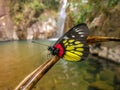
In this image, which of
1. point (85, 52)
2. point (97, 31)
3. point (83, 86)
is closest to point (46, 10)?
point (97, 31)

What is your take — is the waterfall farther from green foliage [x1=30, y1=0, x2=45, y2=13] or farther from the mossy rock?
the mossy rock

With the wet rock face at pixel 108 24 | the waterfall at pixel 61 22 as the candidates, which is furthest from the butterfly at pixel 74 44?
the waterfall at pixel 61 22

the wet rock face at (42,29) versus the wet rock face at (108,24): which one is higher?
the wet rock face at (108,24)

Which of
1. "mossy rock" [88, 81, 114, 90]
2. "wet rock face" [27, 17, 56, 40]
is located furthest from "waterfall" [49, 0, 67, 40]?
"mossy rock" [88, 81, 114, 90]

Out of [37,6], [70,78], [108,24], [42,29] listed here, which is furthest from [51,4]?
[70,78]

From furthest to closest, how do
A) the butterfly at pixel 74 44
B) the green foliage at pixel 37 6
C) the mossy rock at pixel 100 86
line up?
1. the green foliage at pixel 37 6
2. the mossy rock at pixel 100 86
3. the butterfly at pixel 74 44

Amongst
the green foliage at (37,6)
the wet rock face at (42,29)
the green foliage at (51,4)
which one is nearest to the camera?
the wet rock face at (42,29)

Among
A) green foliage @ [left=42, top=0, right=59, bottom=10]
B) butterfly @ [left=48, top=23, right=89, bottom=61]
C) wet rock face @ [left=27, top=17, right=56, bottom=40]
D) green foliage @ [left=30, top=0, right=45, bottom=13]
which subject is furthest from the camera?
green foliage @ [left=42, top=0, right=59, bottom=10]

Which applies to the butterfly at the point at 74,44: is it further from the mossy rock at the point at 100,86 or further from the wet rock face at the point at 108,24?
the wet rock face at the point at 108,24
